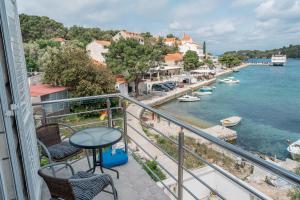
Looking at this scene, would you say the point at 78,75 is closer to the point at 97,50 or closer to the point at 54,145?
the point at 54,145

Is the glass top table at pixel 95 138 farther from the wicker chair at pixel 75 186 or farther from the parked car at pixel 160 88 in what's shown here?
the parked car at pixel 160 88

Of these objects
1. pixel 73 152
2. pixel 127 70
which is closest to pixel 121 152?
pixel 73 152

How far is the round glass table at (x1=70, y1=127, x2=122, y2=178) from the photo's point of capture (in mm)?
2306

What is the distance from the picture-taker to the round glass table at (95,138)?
7.57 ft

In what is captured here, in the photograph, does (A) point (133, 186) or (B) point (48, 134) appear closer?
(A) point (133, 186)

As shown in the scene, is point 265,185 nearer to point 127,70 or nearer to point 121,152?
point 121,152

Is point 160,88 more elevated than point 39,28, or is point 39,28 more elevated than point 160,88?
point 39,28

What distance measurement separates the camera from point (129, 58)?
22.8 meters

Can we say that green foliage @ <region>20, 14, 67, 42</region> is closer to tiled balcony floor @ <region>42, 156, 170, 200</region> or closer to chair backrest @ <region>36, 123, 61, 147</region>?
chair backrest @ <region>36, 123, 61, 147</region>

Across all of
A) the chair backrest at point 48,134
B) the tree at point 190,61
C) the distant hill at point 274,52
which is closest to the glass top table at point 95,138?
the chair backrest at point 48,134

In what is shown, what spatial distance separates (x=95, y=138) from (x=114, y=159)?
656mm

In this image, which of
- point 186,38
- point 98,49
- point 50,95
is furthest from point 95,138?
point 186,38

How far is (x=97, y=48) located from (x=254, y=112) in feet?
63.8

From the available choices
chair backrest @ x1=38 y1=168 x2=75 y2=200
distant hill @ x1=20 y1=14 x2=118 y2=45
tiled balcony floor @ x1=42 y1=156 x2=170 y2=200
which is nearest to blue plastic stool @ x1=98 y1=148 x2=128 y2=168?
tiled balcony floor @ x1=42 y1=156 x2=170 y2=200
